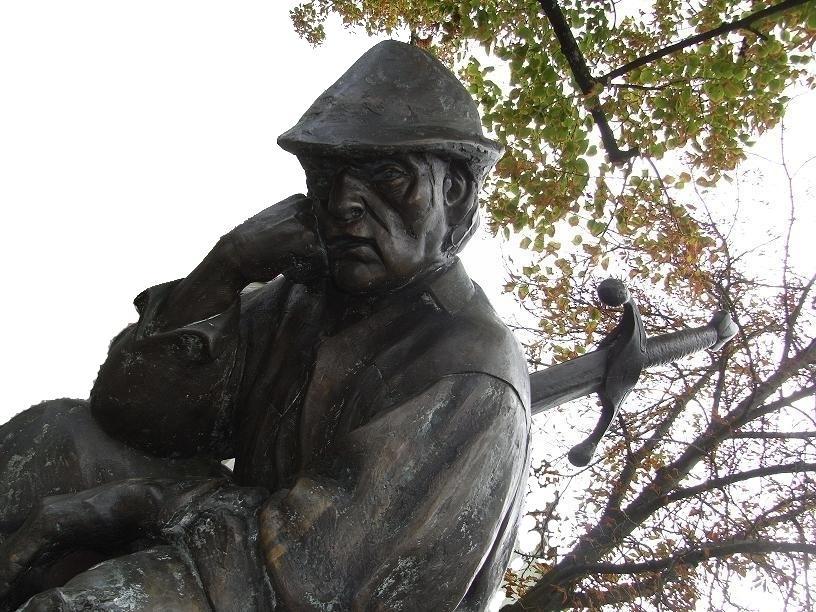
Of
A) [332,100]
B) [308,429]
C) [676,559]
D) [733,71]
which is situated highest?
[733,71]

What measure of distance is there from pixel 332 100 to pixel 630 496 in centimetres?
436

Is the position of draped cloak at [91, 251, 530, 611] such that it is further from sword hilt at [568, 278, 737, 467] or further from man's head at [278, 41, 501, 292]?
sword hilt at [568, 278, 737, 467]

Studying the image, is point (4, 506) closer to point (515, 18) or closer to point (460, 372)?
point (460, 372)

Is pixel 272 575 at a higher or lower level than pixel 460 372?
lower

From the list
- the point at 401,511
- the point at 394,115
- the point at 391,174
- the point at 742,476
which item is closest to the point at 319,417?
the point at 401,511

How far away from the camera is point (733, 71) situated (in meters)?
3.84

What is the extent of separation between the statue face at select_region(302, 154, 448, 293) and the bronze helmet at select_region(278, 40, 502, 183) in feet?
0.14

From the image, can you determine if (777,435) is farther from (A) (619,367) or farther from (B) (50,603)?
(B) (50,603)

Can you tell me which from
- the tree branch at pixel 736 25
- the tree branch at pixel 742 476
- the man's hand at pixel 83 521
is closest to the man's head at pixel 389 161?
the man's hand at pixel 83 521

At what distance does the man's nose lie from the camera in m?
1.90

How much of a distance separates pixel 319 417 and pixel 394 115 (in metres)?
0.62

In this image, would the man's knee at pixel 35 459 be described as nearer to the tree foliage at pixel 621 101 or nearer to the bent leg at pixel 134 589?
the bent leg at pixel 134 589

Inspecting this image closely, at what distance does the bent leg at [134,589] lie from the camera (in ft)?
4.91

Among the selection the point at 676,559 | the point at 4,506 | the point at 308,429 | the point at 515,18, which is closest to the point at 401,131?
the point at 308,429
